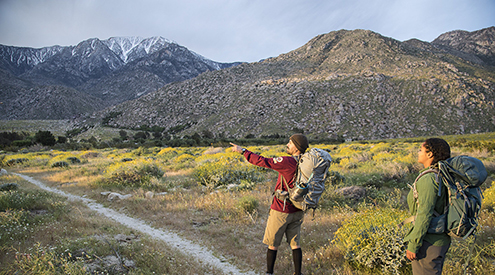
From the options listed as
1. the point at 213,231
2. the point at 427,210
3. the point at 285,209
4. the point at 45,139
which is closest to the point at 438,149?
the point at 427,210

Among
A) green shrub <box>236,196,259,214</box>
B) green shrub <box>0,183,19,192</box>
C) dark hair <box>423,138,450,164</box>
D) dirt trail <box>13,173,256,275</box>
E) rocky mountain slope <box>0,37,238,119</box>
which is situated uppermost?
rocky mountain slope <box>0,37,238,119</box>

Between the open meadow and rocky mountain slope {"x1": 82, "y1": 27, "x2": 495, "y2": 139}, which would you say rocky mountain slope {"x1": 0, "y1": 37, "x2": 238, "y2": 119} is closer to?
rocky mountain slope {"x1": 82, "y1": 27, "x2": 495, "y2": 139}

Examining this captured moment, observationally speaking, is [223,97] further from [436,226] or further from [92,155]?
[436,226]

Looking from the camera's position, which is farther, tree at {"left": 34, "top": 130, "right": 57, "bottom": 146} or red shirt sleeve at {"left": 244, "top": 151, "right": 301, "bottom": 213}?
tree at {"left": 34, "top": 130, "right": 57, "bottom": 146}

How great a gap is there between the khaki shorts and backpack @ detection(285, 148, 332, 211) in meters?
0.35

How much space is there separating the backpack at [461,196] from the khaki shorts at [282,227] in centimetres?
175

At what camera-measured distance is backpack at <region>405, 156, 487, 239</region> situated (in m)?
2.22

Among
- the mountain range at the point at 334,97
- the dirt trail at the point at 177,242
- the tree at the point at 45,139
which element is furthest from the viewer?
the mountain range at the point at 334,97

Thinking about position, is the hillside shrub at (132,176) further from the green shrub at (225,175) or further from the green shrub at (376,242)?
the green shrub at (376,242)

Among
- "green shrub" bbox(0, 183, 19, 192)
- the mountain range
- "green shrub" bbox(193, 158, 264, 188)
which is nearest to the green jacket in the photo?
"green shrub" bbox(193, 158, 264, 188)

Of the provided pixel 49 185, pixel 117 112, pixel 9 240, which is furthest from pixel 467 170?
pixel 117 112

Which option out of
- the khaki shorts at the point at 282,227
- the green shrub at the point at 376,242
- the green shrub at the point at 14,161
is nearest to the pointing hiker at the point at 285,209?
the khaki shorts at the point at 282,227

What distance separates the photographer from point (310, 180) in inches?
126

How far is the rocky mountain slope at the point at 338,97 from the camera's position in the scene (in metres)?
49.3
